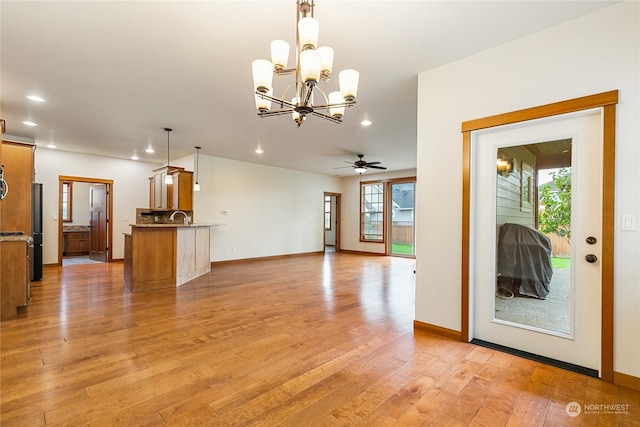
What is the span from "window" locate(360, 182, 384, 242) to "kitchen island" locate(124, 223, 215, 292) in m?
6.02

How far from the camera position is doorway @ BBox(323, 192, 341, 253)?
1104 centimetres

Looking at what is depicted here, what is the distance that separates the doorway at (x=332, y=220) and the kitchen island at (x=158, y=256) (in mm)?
5809

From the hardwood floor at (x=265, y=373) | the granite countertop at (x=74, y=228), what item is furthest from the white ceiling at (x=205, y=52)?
the granite countertop at (x=74, y=228)

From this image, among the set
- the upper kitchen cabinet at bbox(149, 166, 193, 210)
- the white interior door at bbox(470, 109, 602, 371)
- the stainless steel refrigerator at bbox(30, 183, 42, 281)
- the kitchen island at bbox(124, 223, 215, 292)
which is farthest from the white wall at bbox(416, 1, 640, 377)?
the stainless steel refrigerator at bbox(30, 183, 42, 281)

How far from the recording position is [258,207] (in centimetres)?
862

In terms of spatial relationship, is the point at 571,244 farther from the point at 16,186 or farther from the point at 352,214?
the point at 352,214

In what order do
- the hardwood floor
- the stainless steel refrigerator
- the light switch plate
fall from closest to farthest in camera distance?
the hardwood floor < the light switch plate < the stainless steel refrigerator

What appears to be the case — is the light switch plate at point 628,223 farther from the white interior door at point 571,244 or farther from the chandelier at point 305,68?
the chandelier at point 305,68

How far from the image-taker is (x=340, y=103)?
8.02 feet

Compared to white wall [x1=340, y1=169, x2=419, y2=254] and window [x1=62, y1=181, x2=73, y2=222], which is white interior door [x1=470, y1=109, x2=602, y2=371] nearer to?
white wall [x1=340, y1=169, x2=419, y2=254]

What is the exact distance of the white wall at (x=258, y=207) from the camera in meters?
7.64

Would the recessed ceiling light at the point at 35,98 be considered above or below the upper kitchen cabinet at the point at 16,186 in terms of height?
above

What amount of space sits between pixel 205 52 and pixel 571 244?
3.66m
